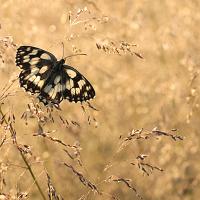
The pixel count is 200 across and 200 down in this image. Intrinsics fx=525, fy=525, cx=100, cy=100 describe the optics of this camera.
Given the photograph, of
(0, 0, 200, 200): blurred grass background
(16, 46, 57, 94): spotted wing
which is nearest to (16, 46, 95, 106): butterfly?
(16, 46, 57, 94): spotted wing

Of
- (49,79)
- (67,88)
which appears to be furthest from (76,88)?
(49,79)

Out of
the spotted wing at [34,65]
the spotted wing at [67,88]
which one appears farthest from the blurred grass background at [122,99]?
the spotted wing at [67,88]

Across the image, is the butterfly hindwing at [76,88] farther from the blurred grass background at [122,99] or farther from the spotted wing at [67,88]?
the blurred grass background at [122,99]

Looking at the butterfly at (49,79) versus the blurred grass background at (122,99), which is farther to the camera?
the blurred grass background at (122,99)

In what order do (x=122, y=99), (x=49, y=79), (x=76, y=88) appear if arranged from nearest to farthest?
(x=76, y=88), (x=49, y=79), (x=122, y=99)

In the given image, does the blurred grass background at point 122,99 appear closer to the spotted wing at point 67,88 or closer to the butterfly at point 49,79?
the butterfly at point 49,79

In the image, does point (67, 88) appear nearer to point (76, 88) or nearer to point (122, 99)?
point (76, 88)
